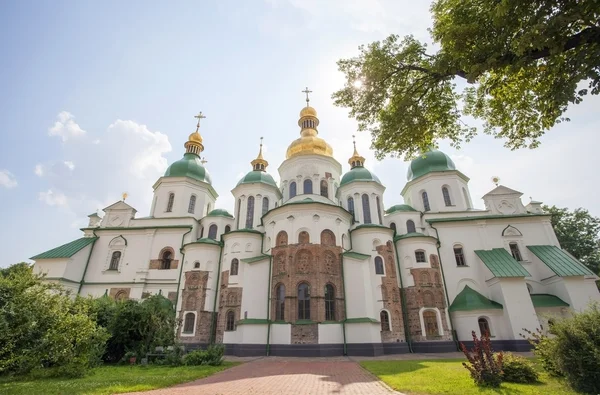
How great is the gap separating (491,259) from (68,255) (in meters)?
35.7

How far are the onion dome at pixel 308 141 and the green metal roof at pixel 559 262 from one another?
19.7 meters

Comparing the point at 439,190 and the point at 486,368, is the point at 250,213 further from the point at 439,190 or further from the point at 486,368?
the point at 486,368

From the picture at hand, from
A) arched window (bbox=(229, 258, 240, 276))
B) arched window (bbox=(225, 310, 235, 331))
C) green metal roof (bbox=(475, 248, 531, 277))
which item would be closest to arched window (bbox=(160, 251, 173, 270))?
arched window (bbox=(229, 258, 240, 276))

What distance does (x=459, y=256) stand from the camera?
86.6ft

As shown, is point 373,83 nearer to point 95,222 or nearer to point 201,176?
point 201,176

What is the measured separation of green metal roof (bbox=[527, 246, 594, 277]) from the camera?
22.3 meters

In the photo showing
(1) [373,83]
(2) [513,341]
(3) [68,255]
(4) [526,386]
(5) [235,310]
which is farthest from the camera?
(3) [68,255]

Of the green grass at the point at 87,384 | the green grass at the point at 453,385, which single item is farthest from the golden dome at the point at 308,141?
the green grass at the point at 87,384

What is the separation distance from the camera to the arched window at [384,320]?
72.8ft

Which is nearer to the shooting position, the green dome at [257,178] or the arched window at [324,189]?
the arched window at [324,189]

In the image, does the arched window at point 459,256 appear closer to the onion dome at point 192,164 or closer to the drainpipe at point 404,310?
the drainpipe at point 404,310

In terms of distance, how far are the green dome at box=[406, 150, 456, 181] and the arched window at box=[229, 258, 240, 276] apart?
20.0 meters

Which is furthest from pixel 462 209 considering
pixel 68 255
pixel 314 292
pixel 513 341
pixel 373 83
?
pixel 68 255

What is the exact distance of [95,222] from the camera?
101ft
